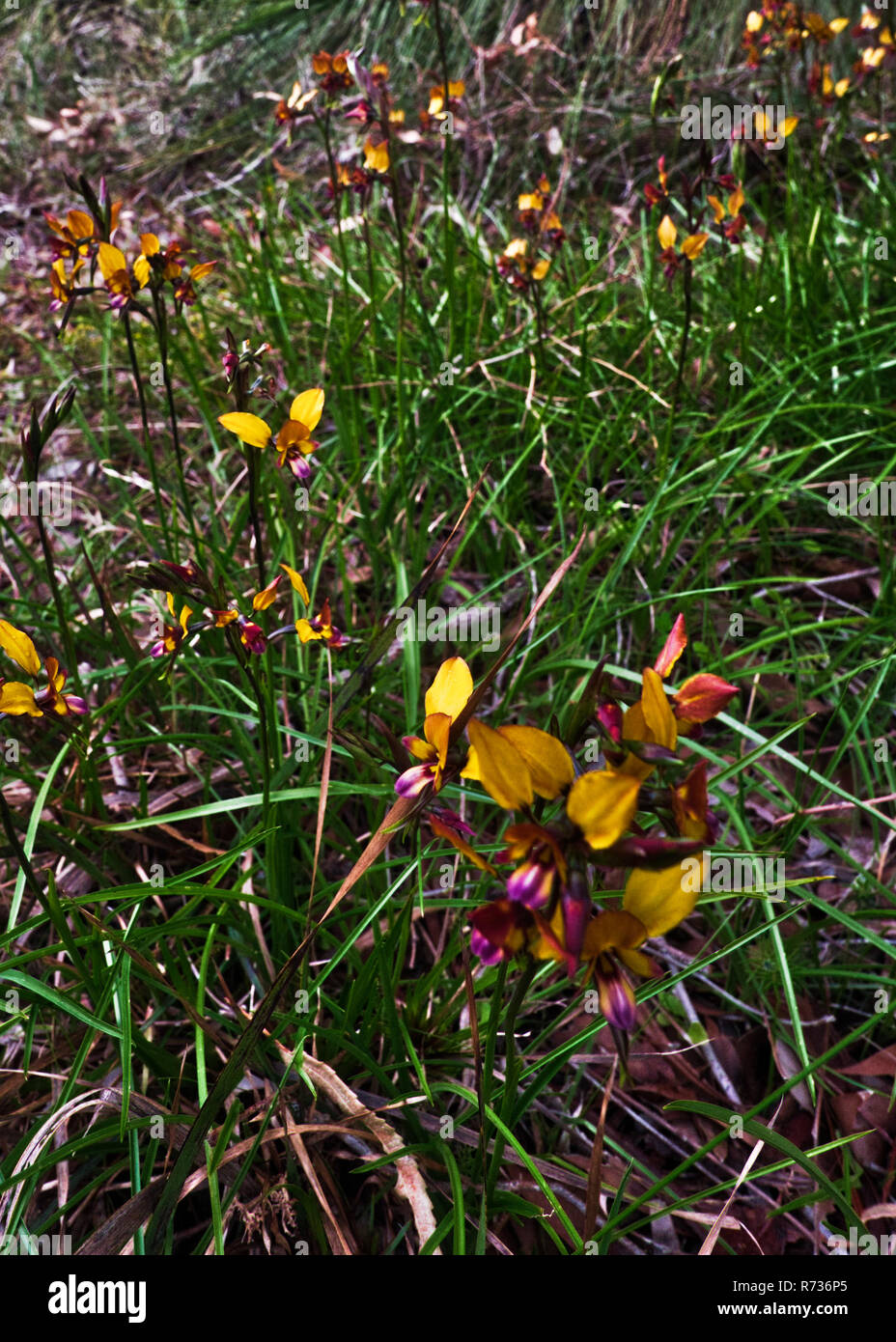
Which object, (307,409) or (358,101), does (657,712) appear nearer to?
(307,409)

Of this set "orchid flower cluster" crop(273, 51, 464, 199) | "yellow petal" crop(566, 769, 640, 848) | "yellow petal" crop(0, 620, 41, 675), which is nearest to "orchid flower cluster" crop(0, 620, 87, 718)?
"yellow petal" crop(0, 620, 41, 675)

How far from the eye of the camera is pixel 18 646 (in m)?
1.20

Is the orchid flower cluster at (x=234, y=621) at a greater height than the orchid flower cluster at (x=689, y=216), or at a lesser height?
lesser

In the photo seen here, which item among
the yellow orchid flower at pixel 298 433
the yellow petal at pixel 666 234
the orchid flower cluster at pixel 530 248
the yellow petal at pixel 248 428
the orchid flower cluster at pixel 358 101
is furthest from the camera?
the orchid flower cluster at pixel 530 248

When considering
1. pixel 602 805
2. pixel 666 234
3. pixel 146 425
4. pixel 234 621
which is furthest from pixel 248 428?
pixel 666 234

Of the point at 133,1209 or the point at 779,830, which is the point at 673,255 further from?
the point at 133,1209

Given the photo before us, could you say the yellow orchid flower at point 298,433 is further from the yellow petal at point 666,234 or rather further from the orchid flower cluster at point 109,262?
the yellow petal at point 666,234

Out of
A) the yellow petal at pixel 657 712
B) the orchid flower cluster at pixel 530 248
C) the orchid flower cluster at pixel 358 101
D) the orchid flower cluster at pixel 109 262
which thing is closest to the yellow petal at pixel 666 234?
the orchid flower cluster at pixel 530 248

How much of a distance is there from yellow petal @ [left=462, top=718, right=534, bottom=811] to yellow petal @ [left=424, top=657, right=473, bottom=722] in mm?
186

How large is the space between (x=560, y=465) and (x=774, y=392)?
60cm

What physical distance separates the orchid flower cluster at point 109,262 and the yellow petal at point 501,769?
1.22m

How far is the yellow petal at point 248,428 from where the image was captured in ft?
3.84

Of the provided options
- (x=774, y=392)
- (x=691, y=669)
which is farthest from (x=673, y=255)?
(x=691, y=669)

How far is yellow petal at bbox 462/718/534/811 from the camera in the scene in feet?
2.26
